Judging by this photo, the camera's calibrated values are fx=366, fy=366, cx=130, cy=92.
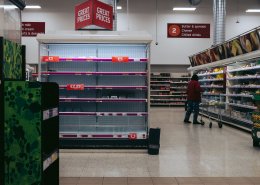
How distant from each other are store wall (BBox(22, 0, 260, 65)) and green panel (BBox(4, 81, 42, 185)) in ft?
62.8

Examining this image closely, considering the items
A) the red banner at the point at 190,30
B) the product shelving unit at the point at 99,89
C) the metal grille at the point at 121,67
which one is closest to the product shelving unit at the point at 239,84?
the metal grille at the point at 121,67

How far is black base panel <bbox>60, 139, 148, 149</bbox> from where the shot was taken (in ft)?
23.6

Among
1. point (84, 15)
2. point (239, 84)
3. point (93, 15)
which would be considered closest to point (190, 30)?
point (239, 84)

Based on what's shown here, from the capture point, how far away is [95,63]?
25.2 ft

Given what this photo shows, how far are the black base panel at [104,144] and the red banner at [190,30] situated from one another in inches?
613

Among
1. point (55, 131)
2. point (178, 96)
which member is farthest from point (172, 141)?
point (178, 96)

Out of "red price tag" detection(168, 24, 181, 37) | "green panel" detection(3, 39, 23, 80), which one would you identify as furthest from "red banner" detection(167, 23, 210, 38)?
"green panel" detection(3, 39, 23, 80)

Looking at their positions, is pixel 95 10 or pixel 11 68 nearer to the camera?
pixel 11 68

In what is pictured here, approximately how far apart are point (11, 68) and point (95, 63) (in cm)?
440

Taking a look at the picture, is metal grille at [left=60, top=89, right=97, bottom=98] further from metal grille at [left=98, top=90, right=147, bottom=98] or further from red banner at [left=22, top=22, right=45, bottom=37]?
red banner at [left=22, top=22, right=45, bottom=37]

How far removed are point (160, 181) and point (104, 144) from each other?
2.35 metres

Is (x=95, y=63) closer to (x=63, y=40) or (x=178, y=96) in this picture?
(x=63, y=40)

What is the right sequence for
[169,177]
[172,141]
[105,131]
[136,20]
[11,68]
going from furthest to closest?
[136,20] < [172,141] < [105,131] < [169,177] < [11,68]

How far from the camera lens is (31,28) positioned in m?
21.6
